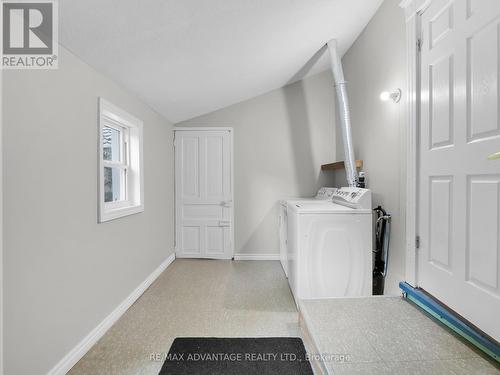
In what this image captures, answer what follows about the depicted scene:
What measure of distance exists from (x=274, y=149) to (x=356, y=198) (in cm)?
173

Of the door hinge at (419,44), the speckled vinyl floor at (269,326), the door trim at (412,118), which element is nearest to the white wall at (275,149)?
the speckled vinyl floor at (269,326)

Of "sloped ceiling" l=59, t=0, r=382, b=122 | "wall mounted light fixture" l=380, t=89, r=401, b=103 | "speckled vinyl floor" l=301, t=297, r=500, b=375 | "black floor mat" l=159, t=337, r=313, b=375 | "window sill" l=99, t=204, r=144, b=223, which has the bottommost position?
"black floor mat" l=159, t=337, r=313, b=375

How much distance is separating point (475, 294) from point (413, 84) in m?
1.27

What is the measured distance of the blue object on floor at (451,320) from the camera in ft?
3.38

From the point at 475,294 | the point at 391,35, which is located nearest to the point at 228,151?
the point at 391,35

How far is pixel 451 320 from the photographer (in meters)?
1.22

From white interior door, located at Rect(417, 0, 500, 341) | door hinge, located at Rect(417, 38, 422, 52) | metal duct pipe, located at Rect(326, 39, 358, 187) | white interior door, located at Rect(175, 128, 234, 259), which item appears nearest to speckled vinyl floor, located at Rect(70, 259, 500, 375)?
white interior door, located at Rect(417, 0, 500, 341)

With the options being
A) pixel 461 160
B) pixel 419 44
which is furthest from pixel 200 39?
pixel 461 160

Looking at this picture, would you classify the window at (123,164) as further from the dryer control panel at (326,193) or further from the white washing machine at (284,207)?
the dryer control panel at (326,193)

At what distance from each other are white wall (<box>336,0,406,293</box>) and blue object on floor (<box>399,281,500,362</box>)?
432 millimetres

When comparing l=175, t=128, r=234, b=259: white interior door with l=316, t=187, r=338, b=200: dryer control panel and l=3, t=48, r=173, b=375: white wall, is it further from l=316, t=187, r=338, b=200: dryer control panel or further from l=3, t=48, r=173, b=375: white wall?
l=3, t=48, r=173, b=375: white wall

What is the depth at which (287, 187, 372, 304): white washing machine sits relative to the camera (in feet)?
6.93

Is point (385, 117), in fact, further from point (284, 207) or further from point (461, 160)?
point (284, 207)

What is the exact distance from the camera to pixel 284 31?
82.2 inches
